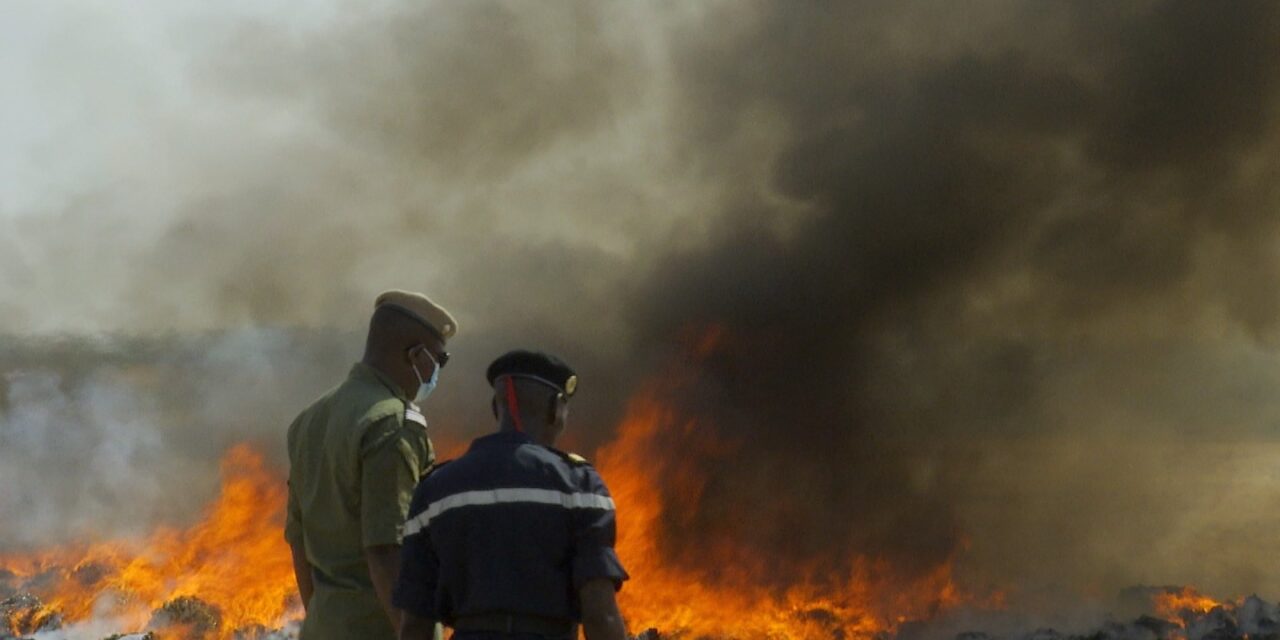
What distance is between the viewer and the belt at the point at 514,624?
3.99m

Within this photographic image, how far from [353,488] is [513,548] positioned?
136cm

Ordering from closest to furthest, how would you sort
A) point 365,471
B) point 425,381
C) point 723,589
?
1. point 365,471
2. point 425,381
3. point 723,589

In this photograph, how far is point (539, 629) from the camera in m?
4.02

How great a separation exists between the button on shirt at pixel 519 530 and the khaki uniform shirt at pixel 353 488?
84cm

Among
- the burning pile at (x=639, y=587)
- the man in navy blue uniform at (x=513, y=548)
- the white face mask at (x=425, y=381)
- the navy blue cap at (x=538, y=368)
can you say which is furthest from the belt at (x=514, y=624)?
the burning pile at (x=639, y=587)

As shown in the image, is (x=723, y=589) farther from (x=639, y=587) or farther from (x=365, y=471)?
(x=365, y=471)

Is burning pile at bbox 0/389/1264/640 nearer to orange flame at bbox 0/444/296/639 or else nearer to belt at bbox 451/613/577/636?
orange flame at bbox 0/444/296/639

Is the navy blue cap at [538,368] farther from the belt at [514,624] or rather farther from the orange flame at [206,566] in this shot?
the orange flame at [206,566]

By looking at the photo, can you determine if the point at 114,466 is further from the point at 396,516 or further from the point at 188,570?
the point at 396,516

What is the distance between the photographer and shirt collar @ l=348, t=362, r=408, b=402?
529 cm

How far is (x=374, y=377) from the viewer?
5.31 metres

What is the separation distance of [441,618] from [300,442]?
1504mm

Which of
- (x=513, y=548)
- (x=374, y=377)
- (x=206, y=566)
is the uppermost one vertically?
(x=206, y=566)

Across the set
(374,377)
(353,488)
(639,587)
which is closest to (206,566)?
(639,587)
